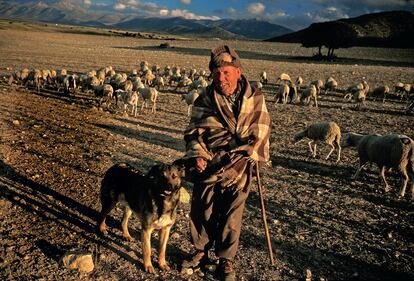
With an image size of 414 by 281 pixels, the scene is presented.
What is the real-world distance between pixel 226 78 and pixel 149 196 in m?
1.48

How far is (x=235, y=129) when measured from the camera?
351 centimetres

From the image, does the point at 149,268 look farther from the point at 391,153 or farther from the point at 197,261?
the point at 391,153

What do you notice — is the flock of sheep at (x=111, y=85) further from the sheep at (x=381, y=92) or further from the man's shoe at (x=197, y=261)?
the man's shoe at (x=197, y=261)

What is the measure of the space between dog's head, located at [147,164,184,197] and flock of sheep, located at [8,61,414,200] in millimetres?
870

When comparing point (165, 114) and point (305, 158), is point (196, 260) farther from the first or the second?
point (165, 114)

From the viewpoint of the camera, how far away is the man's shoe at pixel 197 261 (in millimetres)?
4082

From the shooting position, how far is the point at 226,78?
3.47m

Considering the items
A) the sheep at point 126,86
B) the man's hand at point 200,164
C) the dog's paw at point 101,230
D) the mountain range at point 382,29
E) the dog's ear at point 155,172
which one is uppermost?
the mountain range at point 382,29

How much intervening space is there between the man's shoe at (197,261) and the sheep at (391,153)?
4740mm

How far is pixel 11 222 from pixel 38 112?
8130 millimetres

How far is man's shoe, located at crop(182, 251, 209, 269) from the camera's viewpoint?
4082mm

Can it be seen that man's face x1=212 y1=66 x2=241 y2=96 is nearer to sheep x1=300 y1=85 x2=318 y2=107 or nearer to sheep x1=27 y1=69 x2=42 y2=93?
sheep x1=300 y1=85 x2=318 y2=107

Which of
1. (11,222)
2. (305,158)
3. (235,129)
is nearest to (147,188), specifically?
(235,129)

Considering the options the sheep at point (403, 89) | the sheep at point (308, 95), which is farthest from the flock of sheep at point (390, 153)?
the sheep at point (403, 89)
